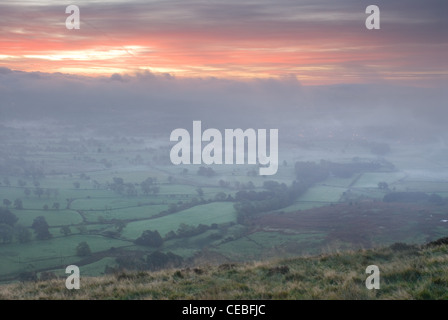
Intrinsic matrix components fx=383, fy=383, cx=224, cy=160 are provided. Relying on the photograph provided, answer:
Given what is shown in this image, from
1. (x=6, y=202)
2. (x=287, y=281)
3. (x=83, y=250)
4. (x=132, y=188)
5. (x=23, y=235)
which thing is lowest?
(x=83, y=250)

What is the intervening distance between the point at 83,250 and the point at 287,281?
157 feet

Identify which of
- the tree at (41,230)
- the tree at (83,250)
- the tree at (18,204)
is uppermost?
the tree at (18,204)

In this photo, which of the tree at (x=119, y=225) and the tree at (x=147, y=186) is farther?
the tree at (x=147, y=186)

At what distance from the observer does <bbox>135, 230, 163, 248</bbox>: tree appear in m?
58.3

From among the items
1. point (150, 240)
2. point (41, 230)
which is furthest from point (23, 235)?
point (150, 240)

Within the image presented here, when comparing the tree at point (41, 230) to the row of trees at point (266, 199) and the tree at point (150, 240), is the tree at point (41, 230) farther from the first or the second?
the row of trees at point (266, 199)

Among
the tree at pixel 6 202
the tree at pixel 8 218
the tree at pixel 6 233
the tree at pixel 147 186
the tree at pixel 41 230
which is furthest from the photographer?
the tree at pixel 147 186

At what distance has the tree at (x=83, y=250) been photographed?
53.0 m

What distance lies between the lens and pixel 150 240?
58.6 metres

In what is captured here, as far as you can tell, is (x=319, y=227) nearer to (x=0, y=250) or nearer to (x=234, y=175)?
(x=0, y=250)

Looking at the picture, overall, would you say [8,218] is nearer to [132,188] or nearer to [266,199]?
[132,188]

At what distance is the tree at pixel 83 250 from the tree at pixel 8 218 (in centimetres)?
2599

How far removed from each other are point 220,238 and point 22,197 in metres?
75.9

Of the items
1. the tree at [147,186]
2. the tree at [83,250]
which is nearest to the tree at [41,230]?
the tree at [83,250]
